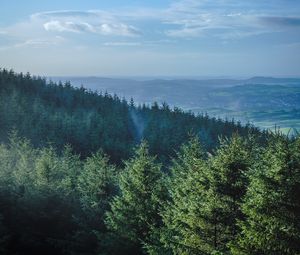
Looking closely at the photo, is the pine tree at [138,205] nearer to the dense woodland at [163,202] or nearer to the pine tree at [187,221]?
the dense woodland at [163,202]

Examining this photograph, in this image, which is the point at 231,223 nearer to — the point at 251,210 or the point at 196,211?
the point at 196,211

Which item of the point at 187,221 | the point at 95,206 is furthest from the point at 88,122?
the point at 187,221

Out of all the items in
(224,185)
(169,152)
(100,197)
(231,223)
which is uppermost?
(224,185)

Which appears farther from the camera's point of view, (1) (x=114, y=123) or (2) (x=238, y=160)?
(1) (x=114, y=123)

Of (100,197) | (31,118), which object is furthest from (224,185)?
(31,118)

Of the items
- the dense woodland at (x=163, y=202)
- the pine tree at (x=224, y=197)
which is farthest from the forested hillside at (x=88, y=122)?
the pine tree at (x=224, y=197)

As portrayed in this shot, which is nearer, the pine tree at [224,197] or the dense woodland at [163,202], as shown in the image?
the dense woodland at [163,202]

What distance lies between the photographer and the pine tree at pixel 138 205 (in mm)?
30094

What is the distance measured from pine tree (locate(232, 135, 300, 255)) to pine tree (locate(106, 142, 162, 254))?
42.3ft

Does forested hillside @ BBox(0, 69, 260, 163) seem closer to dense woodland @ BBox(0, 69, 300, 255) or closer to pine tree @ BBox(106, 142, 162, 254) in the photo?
dense woodland @ BBox(0, 69, 300, 255)

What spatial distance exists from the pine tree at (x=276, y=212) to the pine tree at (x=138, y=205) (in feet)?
42.3

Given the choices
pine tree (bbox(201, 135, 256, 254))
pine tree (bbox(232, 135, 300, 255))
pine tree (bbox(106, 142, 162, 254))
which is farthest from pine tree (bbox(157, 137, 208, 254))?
pine tree (bbox(232, 135, 300, 255))

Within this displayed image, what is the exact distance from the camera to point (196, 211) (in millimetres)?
21891

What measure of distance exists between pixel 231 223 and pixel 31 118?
117190 millimetres
